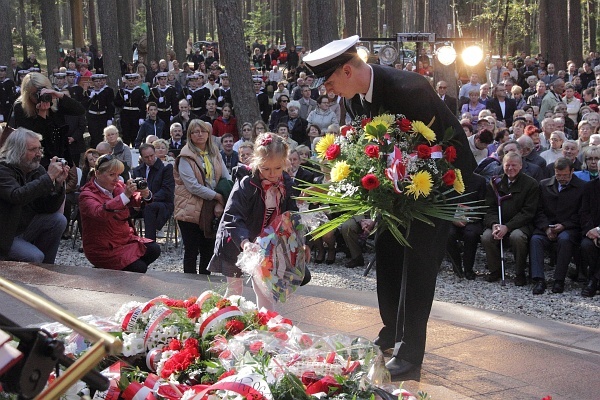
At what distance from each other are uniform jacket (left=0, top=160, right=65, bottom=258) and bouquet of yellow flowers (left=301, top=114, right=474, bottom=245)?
4.11 metres

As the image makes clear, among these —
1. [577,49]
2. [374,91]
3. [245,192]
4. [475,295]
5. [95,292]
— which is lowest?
[475,295]

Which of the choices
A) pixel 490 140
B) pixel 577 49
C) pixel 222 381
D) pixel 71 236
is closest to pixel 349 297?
pixel 222 381

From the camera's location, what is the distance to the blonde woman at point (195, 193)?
355 inches

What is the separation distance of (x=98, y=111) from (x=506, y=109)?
9.59 meters

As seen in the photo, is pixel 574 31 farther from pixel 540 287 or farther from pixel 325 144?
pixel 325 144

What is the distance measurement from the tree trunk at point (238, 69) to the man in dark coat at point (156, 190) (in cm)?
622

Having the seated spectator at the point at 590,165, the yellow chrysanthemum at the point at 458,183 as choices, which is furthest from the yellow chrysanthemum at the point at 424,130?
the seated spectator at the point at 590,165

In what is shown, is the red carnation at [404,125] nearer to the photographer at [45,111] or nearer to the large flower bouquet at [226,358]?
the large flower bouquet at [226,358]

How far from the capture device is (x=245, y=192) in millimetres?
5766

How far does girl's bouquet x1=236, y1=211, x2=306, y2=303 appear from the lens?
Answer: 5.25m

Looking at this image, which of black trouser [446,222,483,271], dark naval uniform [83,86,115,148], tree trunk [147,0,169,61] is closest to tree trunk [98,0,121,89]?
dark naval uniform [83,86,115,148]

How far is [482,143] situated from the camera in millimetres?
12312

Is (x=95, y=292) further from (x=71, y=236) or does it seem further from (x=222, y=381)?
(x=71, y=236)

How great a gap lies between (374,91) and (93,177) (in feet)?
14.9
